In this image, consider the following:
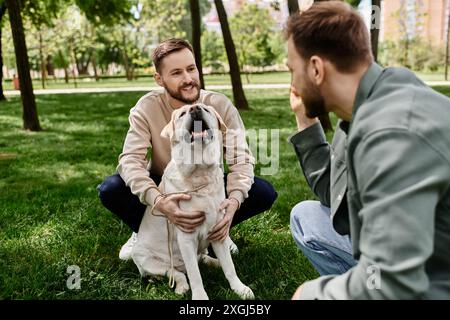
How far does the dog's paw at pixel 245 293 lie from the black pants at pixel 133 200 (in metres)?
0.77

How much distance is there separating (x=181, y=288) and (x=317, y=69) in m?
1.90

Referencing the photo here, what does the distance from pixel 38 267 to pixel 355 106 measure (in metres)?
2.70

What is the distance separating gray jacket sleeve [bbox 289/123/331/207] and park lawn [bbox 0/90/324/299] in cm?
91

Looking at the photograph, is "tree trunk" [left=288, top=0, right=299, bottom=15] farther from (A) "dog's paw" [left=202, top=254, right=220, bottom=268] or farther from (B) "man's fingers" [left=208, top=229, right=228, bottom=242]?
(B) "man's fingers" [left=208, top=229, right=228, bottom=242]

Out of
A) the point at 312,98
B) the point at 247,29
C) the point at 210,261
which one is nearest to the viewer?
the point at 312,98

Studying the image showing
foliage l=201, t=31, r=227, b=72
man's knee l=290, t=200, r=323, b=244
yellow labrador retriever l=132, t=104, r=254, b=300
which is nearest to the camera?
man's knee l=290, t=200, r=323, b=244

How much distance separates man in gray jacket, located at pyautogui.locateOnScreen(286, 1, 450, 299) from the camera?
1.64m

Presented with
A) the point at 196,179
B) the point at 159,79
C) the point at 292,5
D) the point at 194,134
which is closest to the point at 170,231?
the point at 196,179

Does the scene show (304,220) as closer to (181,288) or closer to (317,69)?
(181,288)

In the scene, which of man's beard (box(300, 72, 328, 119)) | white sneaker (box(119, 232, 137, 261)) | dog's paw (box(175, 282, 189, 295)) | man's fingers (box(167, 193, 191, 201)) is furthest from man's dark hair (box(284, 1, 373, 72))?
white sneaker (box(119, 232, 137, 261))

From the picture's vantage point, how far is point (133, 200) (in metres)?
3.82

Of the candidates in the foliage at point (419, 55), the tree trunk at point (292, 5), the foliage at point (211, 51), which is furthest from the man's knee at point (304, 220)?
the foliage at point (211, 51)

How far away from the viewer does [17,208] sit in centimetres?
525

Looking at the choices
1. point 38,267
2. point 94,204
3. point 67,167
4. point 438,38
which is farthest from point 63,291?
point 438,38
